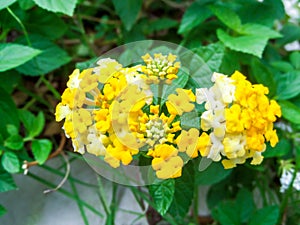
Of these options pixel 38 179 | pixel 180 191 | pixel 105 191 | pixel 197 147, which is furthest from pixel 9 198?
pixel 197 147

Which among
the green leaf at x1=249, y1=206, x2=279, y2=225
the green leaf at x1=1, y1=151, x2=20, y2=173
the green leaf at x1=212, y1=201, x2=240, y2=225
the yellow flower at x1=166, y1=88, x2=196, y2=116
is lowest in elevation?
the green leaf at x1=212, y1=201, x2=240, y2=225

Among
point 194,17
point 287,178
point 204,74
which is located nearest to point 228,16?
point 194,17

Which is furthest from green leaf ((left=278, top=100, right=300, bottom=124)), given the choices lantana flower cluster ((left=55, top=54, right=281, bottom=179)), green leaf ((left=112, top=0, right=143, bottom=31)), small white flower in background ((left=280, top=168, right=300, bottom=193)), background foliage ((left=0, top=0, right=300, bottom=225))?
green leaf ((left=112, top=0, right=143, bottom=31))

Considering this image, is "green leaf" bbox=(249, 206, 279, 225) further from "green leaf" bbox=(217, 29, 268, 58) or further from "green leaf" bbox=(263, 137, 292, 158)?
"green leaf" bbox=(217, 29, 268, 58)

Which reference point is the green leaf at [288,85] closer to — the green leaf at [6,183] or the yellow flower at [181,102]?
the yellow flower at [181,102]

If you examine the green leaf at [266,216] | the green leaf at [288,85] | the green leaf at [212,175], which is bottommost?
the green leaf at [266,216]

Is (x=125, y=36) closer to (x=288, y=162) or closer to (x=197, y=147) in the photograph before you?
(x=288, y=162)

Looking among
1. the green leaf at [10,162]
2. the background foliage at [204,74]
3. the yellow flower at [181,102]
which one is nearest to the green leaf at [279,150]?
the background foliage at [204,74]
